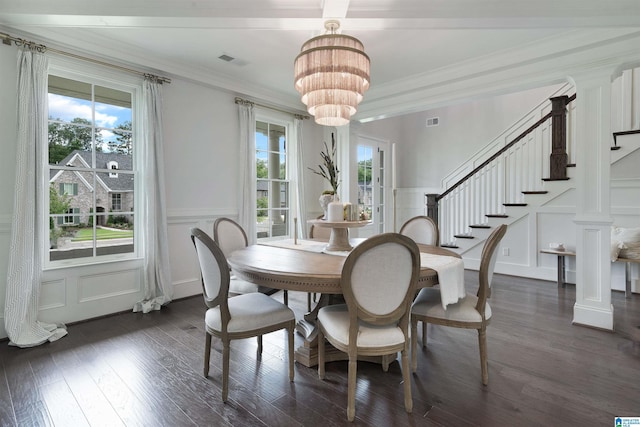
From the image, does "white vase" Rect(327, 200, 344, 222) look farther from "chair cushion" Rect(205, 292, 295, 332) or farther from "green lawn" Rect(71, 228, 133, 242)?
"green lawn" Rect(71, 228, 133, 242)

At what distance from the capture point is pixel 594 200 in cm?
297

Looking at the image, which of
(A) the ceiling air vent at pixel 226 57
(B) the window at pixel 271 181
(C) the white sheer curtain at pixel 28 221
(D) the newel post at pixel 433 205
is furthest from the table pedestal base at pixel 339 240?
(D) the newel post at pixel 433 205

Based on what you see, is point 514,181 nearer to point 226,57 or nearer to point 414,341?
point 414,341

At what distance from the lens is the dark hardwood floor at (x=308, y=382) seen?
1.75m

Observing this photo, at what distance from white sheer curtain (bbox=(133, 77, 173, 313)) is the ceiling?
1.40 ft

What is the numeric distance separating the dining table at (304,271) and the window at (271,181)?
1.89 m

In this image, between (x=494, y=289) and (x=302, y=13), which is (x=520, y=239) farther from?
(x=302, y=13)

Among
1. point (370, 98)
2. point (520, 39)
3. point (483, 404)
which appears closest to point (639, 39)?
point (520, 39)

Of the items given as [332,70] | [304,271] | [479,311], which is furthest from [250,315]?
[332,70]

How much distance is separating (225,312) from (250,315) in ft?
0.52

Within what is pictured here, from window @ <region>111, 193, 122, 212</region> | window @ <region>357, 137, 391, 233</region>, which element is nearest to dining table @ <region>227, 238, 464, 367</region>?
window @ <region>111, 193, 122, 212</region>

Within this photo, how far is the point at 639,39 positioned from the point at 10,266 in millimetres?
5754

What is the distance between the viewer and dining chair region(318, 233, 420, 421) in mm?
1653

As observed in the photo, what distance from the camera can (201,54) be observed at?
3.47m
